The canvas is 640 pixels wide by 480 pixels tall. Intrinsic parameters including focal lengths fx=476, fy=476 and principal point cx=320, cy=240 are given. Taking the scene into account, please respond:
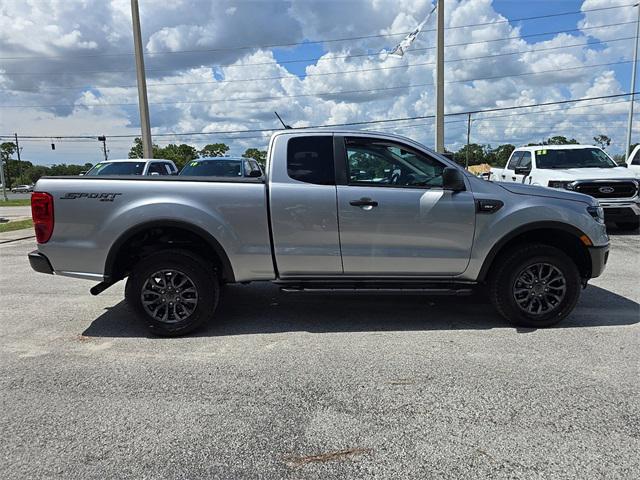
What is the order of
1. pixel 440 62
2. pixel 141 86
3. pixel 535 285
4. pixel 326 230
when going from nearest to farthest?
pixel 326 230 < pixel 535 285 < pixel 440 62 < pixel 141 86

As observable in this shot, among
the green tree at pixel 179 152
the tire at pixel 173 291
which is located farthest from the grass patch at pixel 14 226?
the green tree at pixel 179 152

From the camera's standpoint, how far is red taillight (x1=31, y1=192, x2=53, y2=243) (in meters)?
4.35

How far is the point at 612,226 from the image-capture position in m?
12.0

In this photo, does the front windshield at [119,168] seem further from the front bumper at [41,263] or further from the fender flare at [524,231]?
the fender flare at [524,231]

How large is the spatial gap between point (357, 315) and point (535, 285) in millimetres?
1802

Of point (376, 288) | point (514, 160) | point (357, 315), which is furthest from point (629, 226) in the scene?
point (376, 288)

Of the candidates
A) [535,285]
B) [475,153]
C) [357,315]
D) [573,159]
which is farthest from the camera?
[475,153]

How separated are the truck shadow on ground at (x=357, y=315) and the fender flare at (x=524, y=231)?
2.28 ft

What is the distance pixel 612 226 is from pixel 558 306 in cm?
895

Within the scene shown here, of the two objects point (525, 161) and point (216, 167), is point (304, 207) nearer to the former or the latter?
point (216, 167)

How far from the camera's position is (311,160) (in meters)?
4.59

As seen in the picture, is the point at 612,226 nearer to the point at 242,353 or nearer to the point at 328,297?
the point at 328,297

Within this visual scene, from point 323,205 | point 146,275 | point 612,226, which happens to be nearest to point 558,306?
point 323,205

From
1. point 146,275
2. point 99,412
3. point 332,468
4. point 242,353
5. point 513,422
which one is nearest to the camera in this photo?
point 332,468
